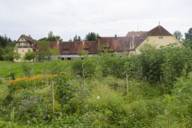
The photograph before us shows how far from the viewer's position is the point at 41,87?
17.8m

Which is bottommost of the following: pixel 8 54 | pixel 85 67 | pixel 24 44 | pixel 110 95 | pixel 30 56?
pixel 110 95

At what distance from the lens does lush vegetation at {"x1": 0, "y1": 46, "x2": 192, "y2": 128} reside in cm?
1134

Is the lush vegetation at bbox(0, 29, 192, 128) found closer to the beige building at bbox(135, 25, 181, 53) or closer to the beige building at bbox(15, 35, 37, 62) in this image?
the beige building at bbox(135, 25, 181, 53)

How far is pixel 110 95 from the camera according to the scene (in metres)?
14.8

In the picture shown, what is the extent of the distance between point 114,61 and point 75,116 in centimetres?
667

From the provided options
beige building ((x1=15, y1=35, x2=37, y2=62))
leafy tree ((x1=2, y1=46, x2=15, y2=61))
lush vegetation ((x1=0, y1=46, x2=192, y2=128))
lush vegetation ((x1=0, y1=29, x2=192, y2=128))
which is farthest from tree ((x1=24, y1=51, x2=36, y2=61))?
lush vegetation ((x1=0, y1=29, x2=192, y2=128))

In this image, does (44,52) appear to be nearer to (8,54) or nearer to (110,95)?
(8,54)

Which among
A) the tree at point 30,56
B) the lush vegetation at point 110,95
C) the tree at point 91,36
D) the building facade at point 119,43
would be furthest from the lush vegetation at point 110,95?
the tree at point 91,36

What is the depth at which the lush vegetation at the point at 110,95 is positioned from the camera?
11.3 m

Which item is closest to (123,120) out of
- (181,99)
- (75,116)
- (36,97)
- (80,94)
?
(75,116)

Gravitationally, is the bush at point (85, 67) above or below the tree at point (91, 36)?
below

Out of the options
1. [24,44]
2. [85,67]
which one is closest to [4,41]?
[24,44]

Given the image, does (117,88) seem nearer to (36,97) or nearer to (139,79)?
(139,79)

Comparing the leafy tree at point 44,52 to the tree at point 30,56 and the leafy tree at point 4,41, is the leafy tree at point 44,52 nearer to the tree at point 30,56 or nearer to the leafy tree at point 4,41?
the tree at point 30,56
